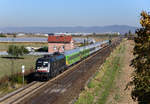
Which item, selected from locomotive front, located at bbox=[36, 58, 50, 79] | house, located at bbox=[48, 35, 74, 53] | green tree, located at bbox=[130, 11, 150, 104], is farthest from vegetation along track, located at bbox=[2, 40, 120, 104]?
house, located at bbox=[48, 35, 74, 53]

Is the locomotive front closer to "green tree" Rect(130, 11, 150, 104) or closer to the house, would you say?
"green tree" Rect(130, 11, 150, 104)

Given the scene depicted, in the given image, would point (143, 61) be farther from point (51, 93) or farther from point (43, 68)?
point (43, 68)

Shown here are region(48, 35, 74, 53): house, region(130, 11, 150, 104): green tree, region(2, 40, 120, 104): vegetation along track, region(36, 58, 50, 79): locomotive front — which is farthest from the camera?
region(48, 35, 74, 53): house

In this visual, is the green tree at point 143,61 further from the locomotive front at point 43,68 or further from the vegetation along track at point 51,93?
the locomotive front at point 43,68

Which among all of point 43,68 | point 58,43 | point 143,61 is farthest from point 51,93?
point 58,43

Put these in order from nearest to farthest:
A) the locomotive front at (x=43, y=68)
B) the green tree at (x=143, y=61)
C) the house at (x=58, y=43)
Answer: the green tree at (x=143, y=61) → the locomotive front at (x=43, y=68) → the house at (x=58, y=43)

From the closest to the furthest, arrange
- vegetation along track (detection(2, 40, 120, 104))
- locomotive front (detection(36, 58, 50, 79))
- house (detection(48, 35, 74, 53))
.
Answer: vegetation along track (detection(2, 40, 120, 104)) < locomotive front (detection(36, 58, 50, 79)) < house (detection(48, 35, 74, 53))

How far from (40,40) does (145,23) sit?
Result: 419 ft

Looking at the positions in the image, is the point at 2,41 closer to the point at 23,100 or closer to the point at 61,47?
the point at 61,47

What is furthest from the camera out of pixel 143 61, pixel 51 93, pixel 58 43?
pixel 58 43

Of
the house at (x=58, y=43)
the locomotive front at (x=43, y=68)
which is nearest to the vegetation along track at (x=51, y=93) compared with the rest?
the locomotive front at (x=43, y=68)

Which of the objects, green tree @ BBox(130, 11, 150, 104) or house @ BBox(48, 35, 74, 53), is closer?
green tree @ BBox(130, 11, 150, 104)

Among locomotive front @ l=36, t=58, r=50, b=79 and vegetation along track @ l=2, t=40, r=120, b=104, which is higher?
locomotive front @ l=36, t=58, r=50, b=79

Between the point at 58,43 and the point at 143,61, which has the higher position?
the point at 143,61
